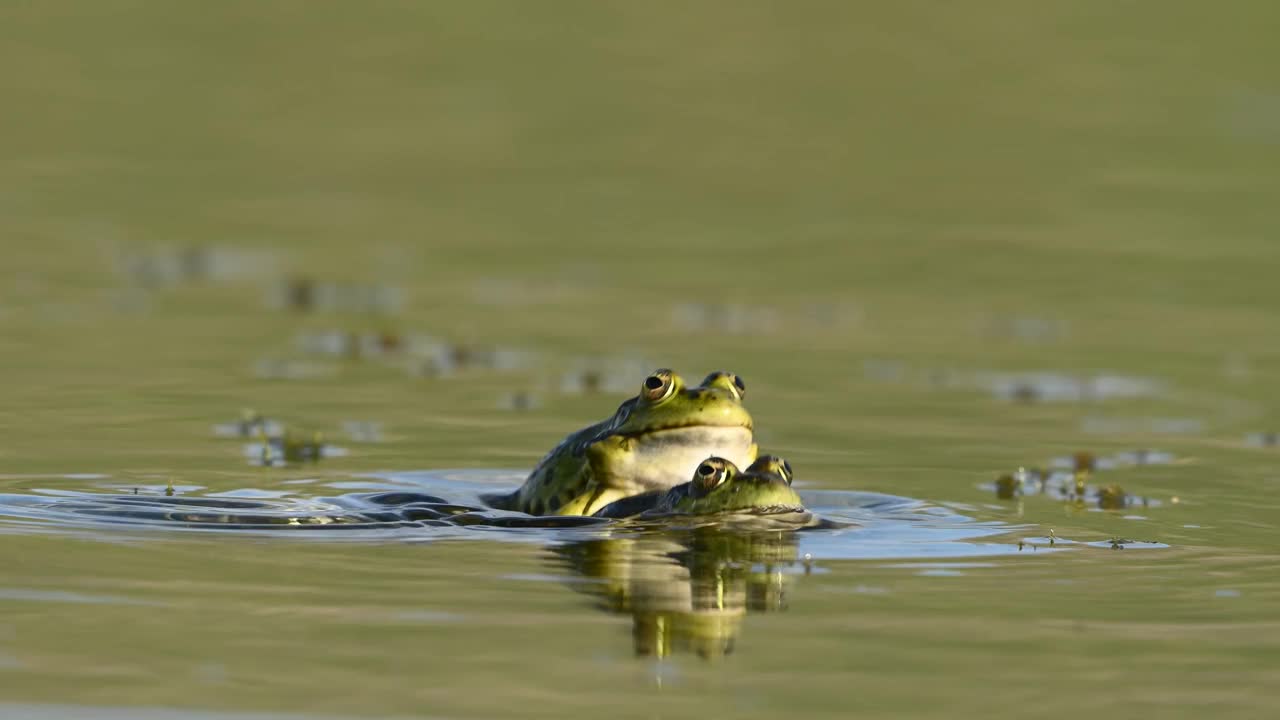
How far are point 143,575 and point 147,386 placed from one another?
670cm

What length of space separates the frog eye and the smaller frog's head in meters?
0.53

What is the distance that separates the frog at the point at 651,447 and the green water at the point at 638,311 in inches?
42.0

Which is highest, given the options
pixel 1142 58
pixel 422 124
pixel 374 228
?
pixel 1142 58

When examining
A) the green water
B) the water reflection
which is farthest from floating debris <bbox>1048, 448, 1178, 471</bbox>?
the water reflection

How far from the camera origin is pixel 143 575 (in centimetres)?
840

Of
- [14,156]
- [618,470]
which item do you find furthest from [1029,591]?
[14,156]

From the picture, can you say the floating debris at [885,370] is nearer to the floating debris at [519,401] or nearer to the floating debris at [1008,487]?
the floating debris at [519,401]

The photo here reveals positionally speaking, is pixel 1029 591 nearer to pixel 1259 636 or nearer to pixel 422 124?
pixel 1259 636

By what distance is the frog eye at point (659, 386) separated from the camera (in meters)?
10.1

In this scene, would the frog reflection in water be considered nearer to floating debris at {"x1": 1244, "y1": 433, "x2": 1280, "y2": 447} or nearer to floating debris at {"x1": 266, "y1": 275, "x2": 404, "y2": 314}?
floating debris at {"x1": 1244, "y1": 433, "x2": 1280, "y2": 447}

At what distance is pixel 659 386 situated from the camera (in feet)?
33.3

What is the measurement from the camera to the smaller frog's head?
9.70 metres

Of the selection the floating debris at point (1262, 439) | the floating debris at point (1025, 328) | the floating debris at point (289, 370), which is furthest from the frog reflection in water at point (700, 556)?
the floating debris at point (1025, 328)

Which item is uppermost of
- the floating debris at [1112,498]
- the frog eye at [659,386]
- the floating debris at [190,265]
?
the floating debris at [190,265]
